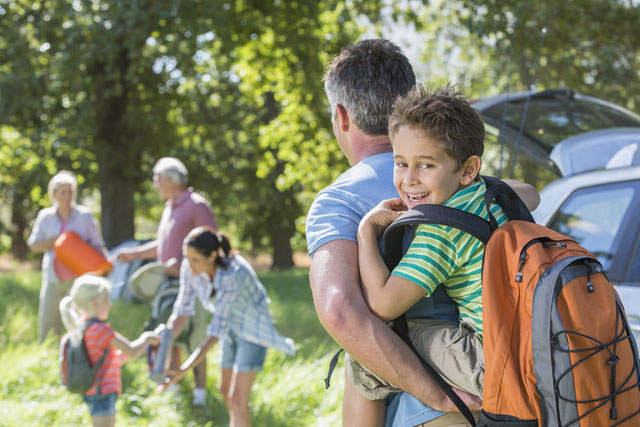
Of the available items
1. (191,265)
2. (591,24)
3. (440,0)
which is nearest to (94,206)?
(440,0)

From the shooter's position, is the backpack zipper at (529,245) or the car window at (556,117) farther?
the car window at (556,117)

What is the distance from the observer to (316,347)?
25.8 feet

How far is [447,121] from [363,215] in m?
0.35

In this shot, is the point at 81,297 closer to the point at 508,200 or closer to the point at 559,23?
the point at 508,200

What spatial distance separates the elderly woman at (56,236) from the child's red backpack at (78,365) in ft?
10.6

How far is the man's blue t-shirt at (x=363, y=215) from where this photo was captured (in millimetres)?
1881

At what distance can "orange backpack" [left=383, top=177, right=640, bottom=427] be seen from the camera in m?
1.53

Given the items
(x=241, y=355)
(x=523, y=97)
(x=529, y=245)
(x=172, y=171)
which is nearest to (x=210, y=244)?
(x=241, y=355)

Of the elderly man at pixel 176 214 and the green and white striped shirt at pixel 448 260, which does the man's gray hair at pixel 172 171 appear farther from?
the green and white striped shirt at pixel 448 260

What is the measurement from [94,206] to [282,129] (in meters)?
26.6

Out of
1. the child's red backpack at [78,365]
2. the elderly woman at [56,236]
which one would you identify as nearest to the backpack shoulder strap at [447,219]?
the child's red backpack at [78,365]

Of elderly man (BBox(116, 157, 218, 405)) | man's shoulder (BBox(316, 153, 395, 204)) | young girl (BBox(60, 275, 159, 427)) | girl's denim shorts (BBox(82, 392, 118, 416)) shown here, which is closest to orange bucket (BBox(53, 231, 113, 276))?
elderly man (BBox(116, 157, 218, 405))

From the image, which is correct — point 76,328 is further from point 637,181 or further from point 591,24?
point 591,24

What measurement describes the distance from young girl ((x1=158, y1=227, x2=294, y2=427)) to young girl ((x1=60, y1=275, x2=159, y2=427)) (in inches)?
17.7
